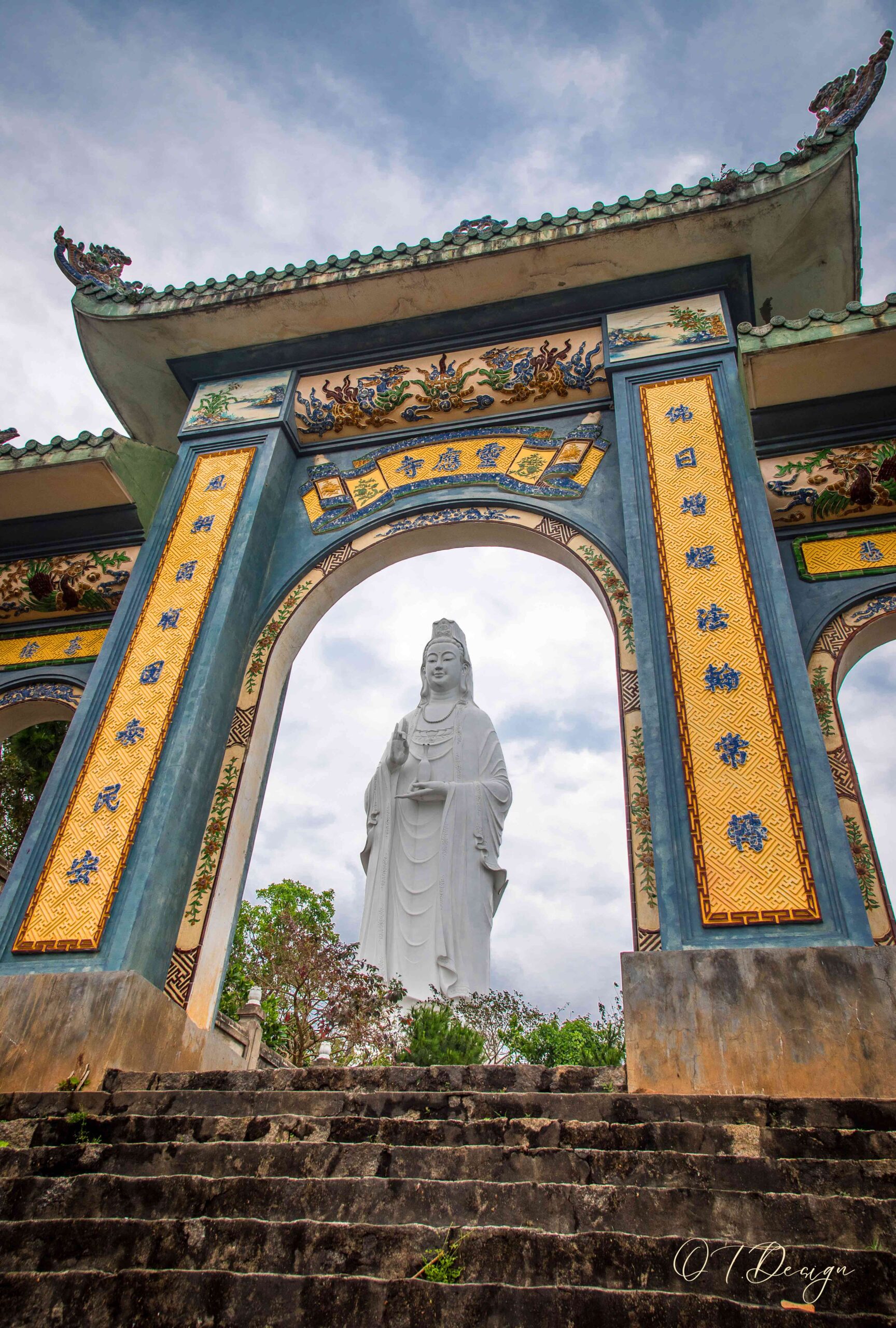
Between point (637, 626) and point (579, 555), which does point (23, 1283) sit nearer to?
point (637, 626)

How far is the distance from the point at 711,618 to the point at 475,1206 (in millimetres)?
4019

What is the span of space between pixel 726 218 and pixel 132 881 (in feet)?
22.2

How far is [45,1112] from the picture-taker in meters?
4.17

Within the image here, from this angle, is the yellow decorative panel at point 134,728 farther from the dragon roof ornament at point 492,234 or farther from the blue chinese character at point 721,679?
the blue chinese character at point 721,679

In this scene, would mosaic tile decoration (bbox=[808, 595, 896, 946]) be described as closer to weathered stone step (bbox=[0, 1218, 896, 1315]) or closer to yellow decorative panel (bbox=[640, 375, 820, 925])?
yellow decorative panel (bbox=[640, 375, 820, 925])

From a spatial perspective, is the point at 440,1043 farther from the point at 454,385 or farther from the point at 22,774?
the point at 22,774

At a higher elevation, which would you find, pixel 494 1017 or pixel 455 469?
pixel 455 469

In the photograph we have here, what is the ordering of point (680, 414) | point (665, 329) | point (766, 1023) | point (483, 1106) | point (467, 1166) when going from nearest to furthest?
point (467, 1166)
point (483, 1106)
point (766, 1023)
point (680, 414)
point (665, 329)

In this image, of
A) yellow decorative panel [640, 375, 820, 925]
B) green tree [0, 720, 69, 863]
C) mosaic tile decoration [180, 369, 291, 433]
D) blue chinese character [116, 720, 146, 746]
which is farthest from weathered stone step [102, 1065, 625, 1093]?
green tree [0, 720, 69, 863]

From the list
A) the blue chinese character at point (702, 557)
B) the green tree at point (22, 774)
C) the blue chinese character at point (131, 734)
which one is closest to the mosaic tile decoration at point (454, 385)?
the blue chinese character at point (702, 557)

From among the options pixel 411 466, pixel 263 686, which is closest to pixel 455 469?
pixel 411 466

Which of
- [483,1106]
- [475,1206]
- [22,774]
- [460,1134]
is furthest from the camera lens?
[22,774]

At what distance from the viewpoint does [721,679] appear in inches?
228

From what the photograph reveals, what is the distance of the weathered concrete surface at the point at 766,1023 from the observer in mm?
4137
